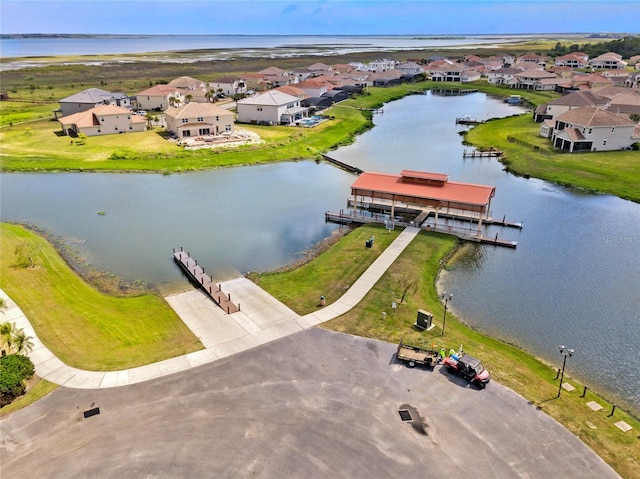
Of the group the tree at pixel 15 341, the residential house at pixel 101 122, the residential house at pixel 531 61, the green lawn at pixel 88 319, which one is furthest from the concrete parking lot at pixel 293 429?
the residential house at pixel 531 61

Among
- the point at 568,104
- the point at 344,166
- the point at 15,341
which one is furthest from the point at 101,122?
the point at 568,104

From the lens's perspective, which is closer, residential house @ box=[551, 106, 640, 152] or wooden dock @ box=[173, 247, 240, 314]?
wooden dock @ box=[173, 247, 240, 314]

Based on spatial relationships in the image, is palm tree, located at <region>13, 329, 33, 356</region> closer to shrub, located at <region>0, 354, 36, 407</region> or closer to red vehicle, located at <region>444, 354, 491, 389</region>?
shrub, located at <region>0, 354, 36, 407</region>

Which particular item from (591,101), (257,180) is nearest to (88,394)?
(257,180)

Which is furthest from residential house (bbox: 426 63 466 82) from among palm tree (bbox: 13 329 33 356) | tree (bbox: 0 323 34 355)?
tree (bbox: 0 323 34 355)

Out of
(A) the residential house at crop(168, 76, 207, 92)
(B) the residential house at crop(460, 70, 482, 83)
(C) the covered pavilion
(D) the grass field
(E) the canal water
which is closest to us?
(D) the grass field

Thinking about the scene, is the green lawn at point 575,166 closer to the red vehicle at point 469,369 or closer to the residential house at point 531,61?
Result: the red vehicle at point 469,369
